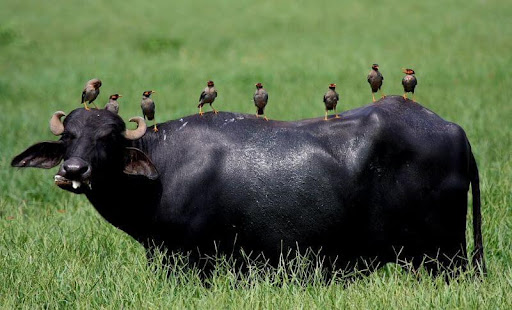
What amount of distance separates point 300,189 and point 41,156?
146 cm

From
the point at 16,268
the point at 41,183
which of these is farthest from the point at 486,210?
the point at 41,183

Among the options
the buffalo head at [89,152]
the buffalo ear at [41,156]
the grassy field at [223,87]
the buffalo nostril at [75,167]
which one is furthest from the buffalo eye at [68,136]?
the grassy field at [223,87]

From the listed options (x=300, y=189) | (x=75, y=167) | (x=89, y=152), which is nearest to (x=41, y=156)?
(x=89, y=152)

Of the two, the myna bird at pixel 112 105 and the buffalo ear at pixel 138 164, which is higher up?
the myna bird at pixel 112 105

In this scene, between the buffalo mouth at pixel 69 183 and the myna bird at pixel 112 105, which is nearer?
the buffalo mouth at pixel 69 183

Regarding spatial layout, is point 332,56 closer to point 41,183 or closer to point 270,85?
point 270,85

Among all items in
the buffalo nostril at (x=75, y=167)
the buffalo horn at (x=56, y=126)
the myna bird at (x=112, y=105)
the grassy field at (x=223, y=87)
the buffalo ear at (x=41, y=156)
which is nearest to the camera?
the buffalo nostril at (x=75, y=167)

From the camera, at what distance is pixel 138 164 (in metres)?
4.66

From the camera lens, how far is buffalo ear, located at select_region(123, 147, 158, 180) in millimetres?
4617

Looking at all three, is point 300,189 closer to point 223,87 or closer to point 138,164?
point 138,164

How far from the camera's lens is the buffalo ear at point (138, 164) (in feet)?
15.1

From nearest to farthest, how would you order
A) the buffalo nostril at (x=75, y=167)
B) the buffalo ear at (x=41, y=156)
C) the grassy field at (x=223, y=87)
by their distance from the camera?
1. the buffalo nostril at (x=75, y=167)
2. the grassy field at (x=223, y=87)
3. the buffalo ear at (x=41, y=156)

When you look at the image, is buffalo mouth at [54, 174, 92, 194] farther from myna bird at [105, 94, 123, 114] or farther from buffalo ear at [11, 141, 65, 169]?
myna bird at [105, 94, 123, 114]

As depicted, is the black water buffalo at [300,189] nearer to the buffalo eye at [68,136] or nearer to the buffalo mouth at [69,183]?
the buffalo eye at [68,136]
